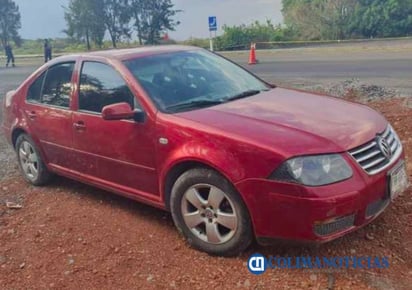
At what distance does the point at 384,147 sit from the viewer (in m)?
3.46

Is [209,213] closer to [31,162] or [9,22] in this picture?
[31,162]

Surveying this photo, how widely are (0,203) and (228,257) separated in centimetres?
298

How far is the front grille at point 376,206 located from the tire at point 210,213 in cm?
85

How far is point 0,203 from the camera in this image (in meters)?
5.16

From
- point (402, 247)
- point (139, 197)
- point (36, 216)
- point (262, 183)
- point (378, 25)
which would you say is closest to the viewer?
point (262, 183)

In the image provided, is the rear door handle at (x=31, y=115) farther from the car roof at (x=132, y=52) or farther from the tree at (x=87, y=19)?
the tree at (x=87, y=19)

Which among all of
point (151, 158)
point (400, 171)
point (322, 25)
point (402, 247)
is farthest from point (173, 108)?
point (322, 25)

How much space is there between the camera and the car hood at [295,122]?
10.5 feet

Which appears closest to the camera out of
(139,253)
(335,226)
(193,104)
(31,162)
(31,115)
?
(335,226)

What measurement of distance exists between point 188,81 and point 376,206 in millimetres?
1978

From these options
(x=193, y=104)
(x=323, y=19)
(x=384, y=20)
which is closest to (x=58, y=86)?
(x=193, y=104)

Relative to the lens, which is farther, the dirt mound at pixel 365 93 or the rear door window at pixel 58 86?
the dirt mound at pixel 365 93

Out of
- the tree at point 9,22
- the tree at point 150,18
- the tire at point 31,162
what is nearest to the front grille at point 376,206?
the tire at point 31,162

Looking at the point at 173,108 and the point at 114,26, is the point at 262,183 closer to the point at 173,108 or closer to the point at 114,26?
the point at 173,108
